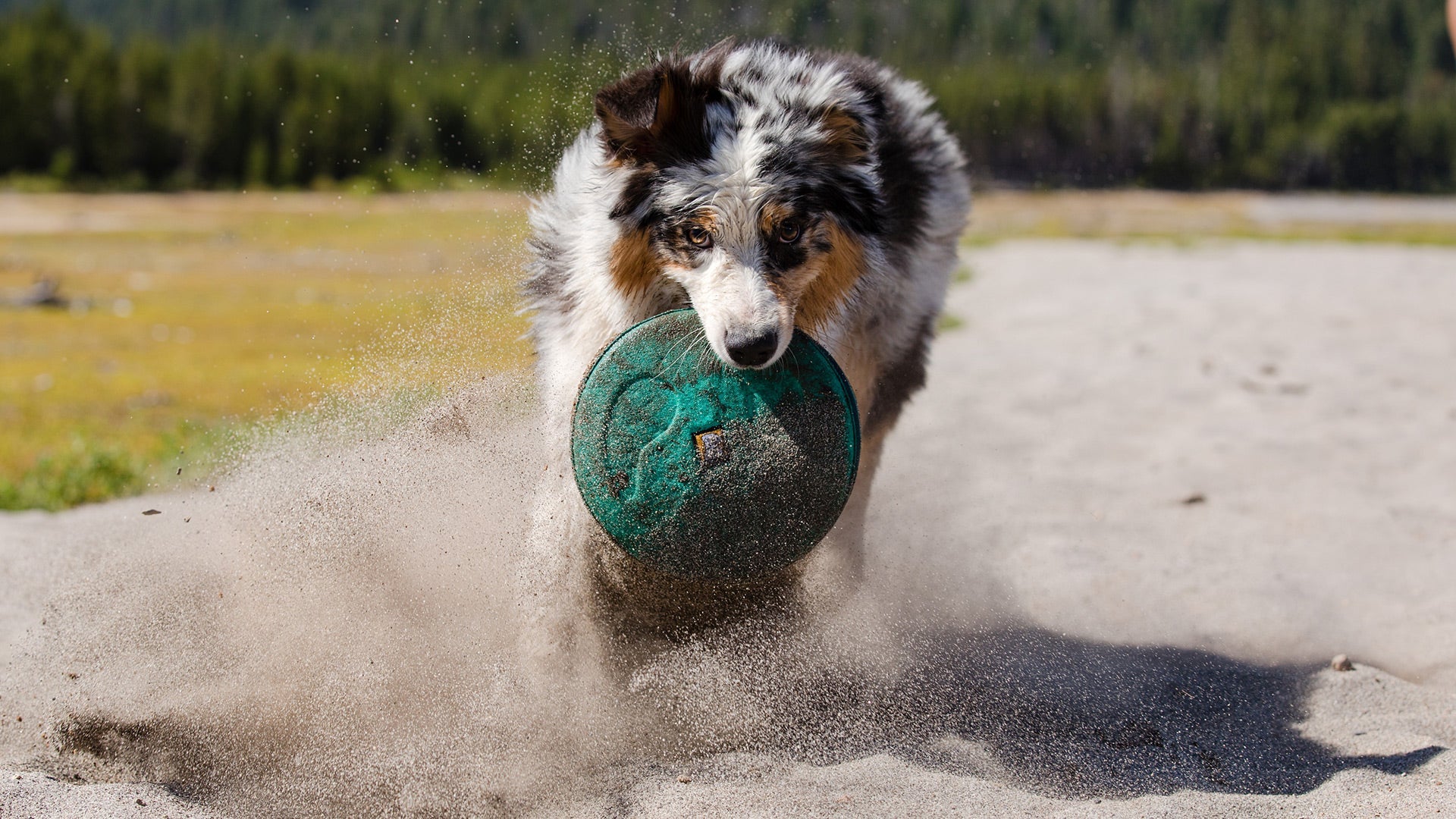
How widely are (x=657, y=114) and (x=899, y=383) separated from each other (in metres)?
1.90

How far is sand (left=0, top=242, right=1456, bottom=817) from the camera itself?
12.6 feet

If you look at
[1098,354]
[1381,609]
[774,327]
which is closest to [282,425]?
[774,327]

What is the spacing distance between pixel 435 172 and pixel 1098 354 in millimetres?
49499

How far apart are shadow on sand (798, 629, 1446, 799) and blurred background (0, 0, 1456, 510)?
2.22 meters

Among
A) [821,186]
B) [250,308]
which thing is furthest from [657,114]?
[250,308]

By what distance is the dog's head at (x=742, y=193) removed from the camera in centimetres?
383

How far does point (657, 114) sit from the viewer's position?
4.05 meters

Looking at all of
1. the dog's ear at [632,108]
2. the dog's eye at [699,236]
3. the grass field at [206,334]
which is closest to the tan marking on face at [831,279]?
the dog's eye at [699,236]

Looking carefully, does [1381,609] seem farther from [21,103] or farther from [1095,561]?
[21,103]

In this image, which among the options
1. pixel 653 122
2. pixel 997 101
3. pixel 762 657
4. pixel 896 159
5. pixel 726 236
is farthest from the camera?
pixel 997 101

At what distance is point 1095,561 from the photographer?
606cm

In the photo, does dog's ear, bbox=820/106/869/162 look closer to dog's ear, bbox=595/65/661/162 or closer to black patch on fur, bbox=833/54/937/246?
black patch on fur, bbox=833/54/937/246

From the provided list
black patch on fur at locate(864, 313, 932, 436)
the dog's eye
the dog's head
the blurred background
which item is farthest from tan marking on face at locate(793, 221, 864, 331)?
the blurred background

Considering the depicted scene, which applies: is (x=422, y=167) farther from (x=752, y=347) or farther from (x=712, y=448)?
(x=752, y=347)
